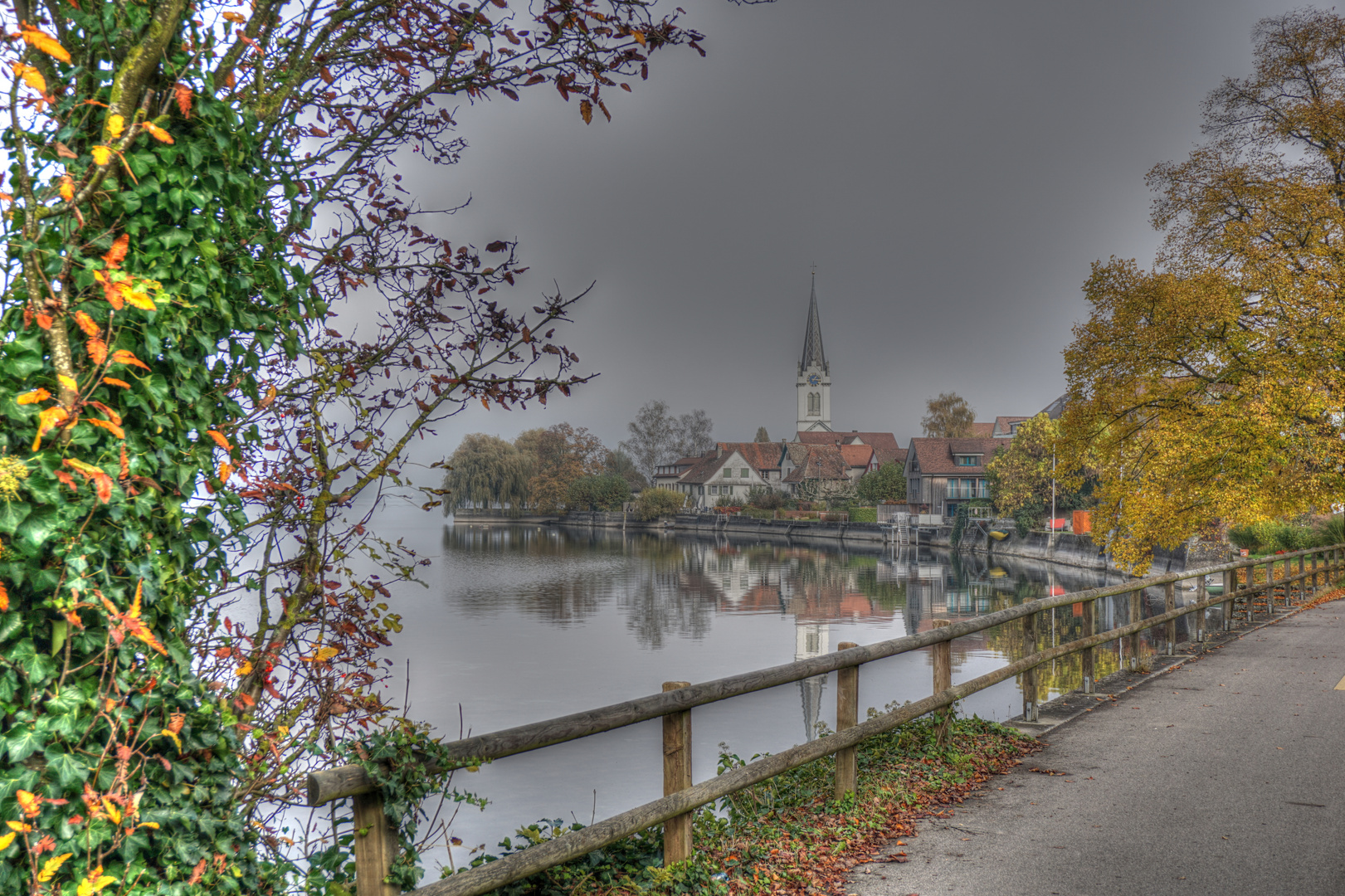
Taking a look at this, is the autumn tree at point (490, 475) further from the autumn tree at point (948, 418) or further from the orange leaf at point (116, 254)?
Answer: the orange leaf at point (116, 254)

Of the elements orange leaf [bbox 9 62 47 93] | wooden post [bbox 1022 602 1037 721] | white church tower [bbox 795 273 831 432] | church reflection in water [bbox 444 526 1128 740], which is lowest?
church reflection in water [bbox 444 526 1128 740]

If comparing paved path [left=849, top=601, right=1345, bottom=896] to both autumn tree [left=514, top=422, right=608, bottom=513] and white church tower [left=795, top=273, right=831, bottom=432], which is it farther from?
white church tower [left=795, top=273, right=831, bottom=432]

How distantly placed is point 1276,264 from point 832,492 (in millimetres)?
85776

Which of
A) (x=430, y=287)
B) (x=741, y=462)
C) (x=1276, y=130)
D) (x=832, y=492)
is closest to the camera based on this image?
(x=430, y=287)

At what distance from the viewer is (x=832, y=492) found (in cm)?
10388

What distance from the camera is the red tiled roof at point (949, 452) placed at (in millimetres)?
87688

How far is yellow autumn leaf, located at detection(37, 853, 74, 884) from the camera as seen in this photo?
2268 mm

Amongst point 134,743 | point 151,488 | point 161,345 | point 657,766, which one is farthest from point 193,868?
point 657,766

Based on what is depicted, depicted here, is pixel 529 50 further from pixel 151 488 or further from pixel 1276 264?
pixel 1276 264

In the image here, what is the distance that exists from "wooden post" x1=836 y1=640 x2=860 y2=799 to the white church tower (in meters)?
146

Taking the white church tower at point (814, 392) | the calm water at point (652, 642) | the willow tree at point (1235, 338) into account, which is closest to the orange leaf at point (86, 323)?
the calm water at point (652, 642)

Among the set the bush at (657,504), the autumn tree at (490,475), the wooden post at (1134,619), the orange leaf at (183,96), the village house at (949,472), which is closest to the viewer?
the orange leaf at (183,96)

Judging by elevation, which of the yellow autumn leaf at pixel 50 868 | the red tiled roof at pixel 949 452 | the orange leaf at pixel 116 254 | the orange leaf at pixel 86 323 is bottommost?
the yellow autumn leaf at pixel 50 868

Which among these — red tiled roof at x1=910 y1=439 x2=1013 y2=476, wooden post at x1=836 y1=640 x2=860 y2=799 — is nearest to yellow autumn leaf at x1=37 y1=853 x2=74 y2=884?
Result: wooden post at x1=836 y1=640 x2=860 y2=799
